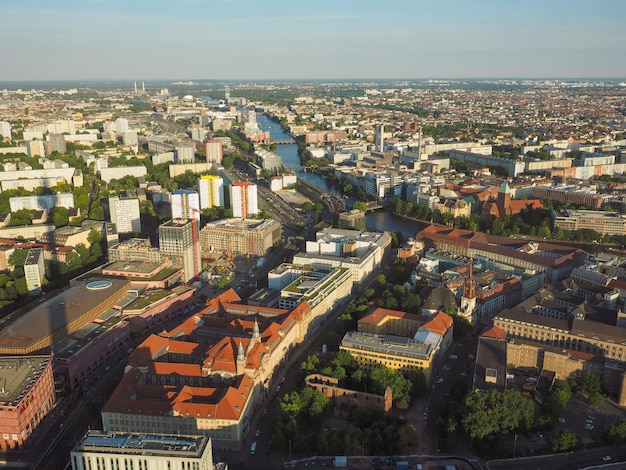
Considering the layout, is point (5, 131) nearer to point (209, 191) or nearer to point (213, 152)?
point (213, 152)

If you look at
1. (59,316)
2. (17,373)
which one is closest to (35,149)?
(59,316)

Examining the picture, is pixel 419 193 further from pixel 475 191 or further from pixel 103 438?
pixel 103 438

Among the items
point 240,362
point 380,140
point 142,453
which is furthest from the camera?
point 380,140

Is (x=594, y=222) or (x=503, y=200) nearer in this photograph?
(x=594, y=222)

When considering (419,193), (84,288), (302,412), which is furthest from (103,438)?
(419,193)

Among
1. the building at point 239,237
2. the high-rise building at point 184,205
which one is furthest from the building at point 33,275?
the high-rise building at point 184,205

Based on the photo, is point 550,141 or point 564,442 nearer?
point 564,442

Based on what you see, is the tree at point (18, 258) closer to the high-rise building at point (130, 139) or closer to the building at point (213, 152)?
the building at point (213, 152)

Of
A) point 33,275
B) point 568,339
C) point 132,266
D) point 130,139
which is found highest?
point 130,139
